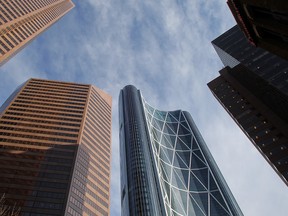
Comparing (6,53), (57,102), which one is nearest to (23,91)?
(57,102)

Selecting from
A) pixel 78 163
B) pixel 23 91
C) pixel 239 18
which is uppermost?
pixel 23 91

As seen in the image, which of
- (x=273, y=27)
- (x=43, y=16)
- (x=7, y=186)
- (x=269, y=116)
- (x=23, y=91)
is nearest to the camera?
(x=273, y=27)

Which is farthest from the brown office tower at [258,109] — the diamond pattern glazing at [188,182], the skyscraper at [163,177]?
the diamond pattern glazing at [188,182]

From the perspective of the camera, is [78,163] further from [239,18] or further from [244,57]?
[239,18]

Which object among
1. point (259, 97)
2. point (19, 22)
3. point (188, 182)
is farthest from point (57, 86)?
point (259, 97)

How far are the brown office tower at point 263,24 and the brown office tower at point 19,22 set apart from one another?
88836mm

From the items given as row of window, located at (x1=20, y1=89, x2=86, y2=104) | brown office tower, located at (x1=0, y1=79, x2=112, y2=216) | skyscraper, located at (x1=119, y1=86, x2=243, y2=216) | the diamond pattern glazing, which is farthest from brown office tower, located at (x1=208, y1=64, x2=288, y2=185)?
row of window, located at (x1=20, y1=89, x2=86, y2=104)

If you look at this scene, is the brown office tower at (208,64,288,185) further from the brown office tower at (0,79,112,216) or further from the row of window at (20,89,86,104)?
the row of window at (20,89,86,104)

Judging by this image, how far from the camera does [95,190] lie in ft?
342

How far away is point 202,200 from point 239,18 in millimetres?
142579

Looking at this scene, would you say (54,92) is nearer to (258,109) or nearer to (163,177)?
(163,177)

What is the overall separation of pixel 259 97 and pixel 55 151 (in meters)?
74.4

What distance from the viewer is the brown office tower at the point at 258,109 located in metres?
74.8

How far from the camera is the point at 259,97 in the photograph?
298 feet
